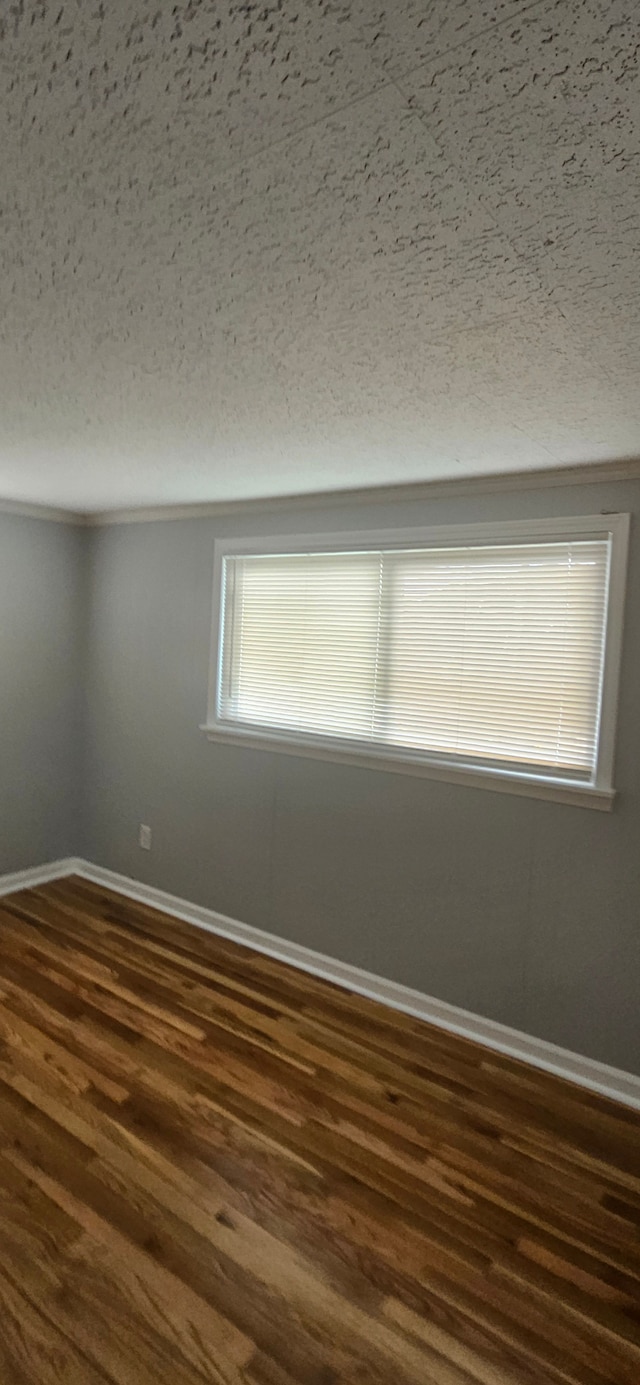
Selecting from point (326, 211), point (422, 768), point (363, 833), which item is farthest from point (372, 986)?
point (326, 211)

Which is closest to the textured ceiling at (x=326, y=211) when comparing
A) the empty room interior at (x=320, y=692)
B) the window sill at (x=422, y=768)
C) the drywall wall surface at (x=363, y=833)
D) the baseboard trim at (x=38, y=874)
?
the empty room interior at (x=320, y=692)

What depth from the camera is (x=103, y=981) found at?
301 centimetres

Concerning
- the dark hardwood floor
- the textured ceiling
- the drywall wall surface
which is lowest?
the dark hardwood floor

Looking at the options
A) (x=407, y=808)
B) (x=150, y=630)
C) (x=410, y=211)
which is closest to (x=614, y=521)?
(x=407, y=808)

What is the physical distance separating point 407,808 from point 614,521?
140cm

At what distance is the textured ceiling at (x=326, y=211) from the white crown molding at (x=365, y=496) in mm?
427

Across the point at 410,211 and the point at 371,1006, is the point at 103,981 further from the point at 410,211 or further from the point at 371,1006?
the point at 410,211

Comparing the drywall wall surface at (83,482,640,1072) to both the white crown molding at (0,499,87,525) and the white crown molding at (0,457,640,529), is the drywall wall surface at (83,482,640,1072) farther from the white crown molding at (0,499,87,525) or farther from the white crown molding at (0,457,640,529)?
the white crown molding at (0,499,87,525)

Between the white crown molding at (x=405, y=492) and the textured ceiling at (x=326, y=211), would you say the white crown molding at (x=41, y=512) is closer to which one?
the white crown molding at (x=405, y=492)

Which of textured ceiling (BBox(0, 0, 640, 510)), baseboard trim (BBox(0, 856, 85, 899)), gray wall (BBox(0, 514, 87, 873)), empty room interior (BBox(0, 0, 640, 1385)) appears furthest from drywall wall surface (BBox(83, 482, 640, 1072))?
textured ceiling (BBox(0, 0, 640, 510))

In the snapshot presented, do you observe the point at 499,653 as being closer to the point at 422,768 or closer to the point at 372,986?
the point at 422,768

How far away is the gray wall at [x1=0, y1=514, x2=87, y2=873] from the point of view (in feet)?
12.5

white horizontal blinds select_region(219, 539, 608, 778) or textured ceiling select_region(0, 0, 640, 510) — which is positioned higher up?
textured ceiling select_region(0, 0, 640, 510)

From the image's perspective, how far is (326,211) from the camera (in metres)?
1.03
